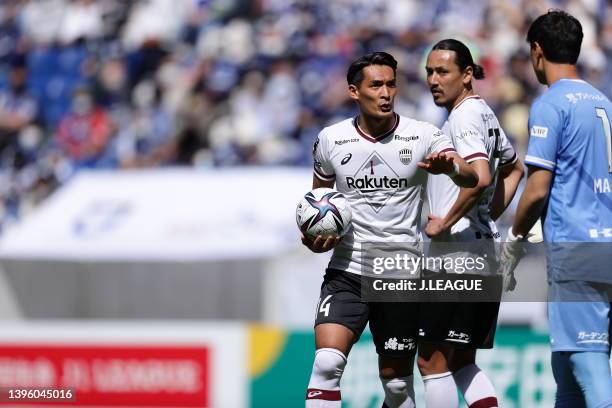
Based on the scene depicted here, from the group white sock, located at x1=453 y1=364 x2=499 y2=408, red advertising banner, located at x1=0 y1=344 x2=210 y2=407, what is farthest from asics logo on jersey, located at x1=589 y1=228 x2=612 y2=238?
red advertising banner, located at x1=0 y1=344 x2=210 y2=407

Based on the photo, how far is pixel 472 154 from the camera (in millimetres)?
6801

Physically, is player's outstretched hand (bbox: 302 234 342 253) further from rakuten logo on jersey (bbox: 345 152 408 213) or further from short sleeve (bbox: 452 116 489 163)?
short sleeve (bbox: 452 116 489 163)

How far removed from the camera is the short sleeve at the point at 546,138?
20.3 feet

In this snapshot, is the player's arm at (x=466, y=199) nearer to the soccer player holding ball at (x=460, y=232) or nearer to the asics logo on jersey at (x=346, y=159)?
the soccer player holding ball at (x=460, y=232)

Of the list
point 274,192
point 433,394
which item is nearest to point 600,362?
point 433,394

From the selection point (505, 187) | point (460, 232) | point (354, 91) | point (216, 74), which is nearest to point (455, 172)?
point (460, 232)

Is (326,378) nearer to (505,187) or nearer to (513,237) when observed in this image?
(513,237)

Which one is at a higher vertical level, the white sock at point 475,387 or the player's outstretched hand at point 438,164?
the player's outstretched hand at point 438,164

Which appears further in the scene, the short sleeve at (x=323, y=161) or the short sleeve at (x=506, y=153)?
the short sleeve at (x=506, y=153)

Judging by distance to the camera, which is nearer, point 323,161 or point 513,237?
point 513,237

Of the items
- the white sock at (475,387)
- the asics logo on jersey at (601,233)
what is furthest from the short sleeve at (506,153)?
the white sock at (475,387)

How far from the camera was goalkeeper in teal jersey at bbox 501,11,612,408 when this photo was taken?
6191 mm

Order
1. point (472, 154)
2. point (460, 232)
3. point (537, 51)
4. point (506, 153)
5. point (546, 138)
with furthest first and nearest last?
1. point (506, 153)
2. point (460, 232)
3. point (472, 154)
4. point (537, 51)
5. point (546, 138)

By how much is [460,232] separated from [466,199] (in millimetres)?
368
